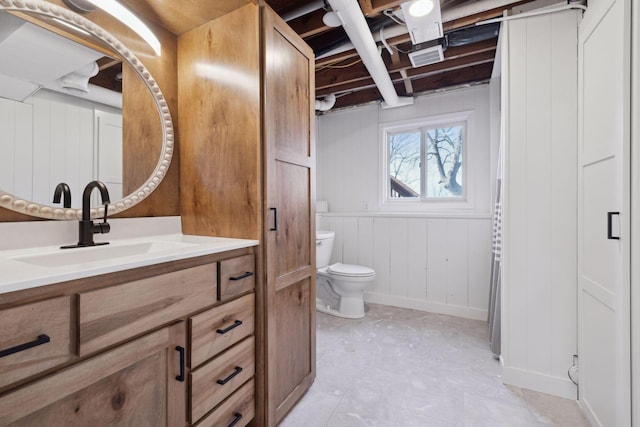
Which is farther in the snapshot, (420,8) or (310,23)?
(310,23)

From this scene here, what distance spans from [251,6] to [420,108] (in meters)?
2.32

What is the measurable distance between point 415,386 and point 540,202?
4.23ft

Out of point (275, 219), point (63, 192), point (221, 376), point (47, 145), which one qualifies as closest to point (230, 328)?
point (221, 376)

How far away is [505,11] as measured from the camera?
180cm

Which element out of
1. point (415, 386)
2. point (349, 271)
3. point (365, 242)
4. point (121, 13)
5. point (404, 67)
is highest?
point (404, 67)

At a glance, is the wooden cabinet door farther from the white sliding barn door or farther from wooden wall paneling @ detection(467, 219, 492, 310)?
wooden wall paneling @ detection(467, 219, 492, 310)

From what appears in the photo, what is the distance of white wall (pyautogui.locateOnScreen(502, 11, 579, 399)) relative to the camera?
5.41 ft

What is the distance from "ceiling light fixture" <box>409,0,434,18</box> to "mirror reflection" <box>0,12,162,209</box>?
1.57 metres

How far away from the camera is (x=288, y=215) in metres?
1.52

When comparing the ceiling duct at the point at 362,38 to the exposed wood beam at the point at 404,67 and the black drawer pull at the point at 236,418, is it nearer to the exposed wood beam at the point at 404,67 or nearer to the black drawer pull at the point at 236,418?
the exposed wood beam at the point at 404,67

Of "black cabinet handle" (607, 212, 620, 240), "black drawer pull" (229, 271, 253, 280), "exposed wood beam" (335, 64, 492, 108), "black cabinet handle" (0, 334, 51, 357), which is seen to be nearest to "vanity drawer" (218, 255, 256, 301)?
"black drawer pull" (229, 271, 253, 280)

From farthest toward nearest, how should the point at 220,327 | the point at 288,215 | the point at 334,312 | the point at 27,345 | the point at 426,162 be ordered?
the point at 426,162 → the point at 334,312 → the point at 288,215 → the point at 220,327 → the point at 27,345

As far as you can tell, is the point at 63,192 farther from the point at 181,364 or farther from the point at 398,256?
the point at 398,256

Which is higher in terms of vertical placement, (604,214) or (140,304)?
(604,214)
